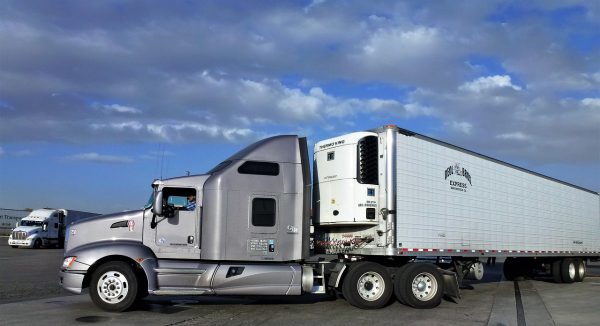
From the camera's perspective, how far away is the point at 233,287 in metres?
10.7

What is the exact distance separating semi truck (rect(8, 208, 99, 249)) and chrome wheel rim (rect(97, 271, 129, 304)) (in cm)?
3239

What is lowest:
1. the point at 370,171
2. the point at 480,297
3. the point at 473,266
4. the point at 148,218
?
the point at 480,297

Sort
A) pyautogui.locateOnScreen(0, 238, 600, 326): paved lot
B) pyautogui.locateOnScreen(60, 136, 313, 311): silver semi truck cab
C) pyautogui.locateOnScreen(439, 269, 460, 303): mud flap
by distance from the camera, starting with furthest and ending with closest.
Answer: pyautogui.locateOnScreen(439, 269, 460, 303): mud flap → pyautogui.locateOnScreen(60, 136, 313, 311): silver semi truck cab → pyautogui.locateOnScreen(0, 238, 600, 326): paved lot

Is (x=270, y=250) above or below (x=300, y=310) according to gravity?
above

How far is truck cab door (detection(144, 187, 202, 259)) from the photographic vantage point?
1073 cm

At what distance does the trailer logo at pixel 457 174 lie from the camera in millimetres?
13016

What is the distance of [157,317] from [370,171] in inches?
212

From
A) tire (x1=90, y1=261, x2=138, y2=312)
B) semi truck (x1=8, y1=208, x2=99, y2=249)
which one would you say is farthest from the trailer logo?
semi truck (x1=8, y1=208, x2=99, y2=249)

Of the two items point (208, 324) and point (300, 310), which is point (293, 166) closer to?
point (300, 310)

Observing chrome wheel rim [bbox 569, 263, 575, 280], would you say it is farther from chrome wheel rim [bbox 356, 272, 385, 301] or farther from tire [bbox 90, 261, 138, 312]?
tire [bbox 90, 261, 138, 312]

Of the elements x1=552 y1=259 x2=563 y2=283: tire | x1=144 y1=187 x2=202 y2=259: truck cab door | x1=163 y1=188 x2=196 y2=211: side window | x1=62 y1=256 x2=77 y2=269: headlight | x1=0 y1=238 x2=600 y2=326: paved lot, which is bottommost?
x1=0 y1=238 x2=600 y2=326: paved lot

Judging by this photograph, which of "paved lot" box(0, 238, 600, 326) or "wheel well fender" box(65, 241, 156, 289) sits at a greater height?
"wheel well fender" box(65, 241, 156, 289)

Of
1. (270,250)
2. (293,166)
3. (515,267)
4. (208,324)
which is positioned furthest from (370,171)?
(515,267)

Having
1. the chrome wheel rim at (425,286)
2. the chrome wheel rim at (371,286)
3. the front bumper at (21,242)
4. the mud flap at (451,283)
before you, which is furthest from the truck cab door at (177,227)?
the front bumper at (21,242)
